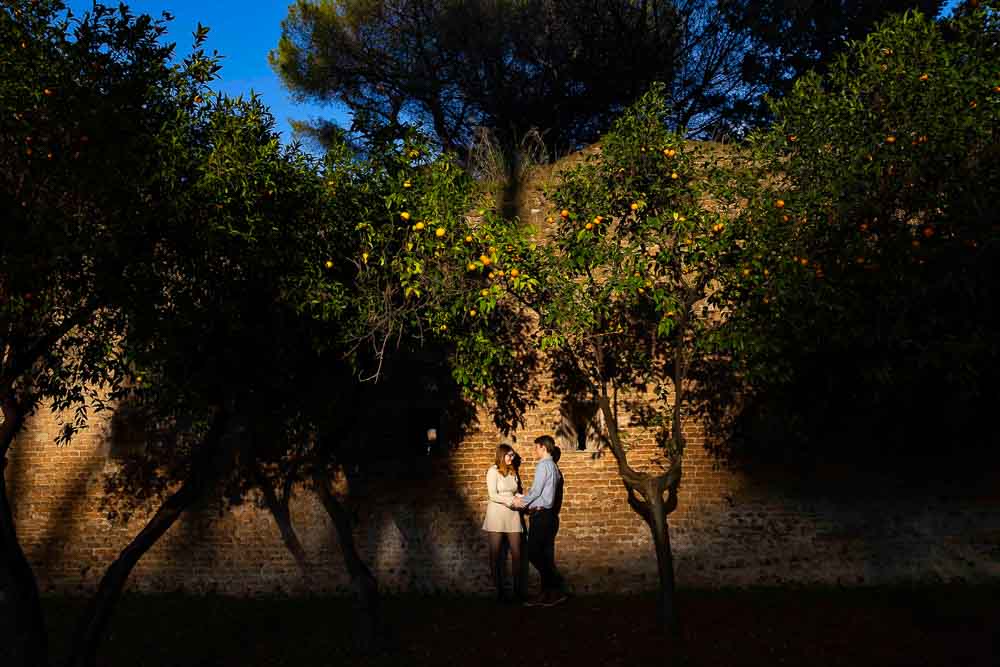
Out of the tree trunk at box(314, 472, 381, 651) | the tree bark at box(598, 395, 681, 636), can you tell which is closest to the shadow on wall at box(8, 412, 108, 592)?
the tree trunk at box(314, 472, 381, 651)

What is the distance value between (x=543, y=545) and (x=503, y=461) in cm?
100

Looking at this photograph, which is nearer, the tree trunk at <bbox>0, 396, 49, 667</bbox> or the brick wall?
the tree trunk at <bbox>0, 396, 49, 667</bbox>

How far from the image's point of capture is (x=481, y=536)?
384 inches

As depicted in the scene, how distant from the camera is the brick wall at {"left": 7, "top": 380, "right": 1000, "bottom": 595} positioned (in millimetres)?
9055

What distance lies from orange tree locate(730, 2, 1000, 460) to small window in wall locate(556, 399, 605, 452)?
2.67m

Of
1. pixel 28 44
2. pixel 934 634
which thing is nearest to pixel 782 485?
pixel 934 634

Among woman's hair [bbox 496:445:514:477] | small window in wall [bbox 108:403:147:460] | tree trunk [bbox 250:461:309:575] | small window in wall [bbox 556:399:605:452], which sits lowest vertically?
tree trunk [bbox 250:461:309:575]

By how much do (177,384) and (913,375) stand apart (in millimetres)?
5721

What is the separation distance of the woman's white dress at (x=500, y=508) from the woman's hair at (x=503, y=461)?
7cm

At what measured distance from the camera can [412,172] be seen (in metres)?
7.45

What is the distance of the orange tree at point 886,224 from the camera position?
6.19 m

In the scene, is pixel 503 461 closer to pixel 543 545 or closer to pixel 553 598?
pixel 543 545

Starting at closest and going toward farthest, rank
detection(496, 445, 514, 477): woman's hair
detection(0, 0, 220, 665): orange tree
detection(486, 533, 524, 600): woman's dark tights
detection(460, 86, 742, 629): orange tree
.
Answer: detection(0, 0, 220, 665): orange tree → detection(460, 86, 742, 629): orange tree → detection(486, 533, 524, 600): woman's dark tights → detection(496, 445, 514, 477): woman's hair

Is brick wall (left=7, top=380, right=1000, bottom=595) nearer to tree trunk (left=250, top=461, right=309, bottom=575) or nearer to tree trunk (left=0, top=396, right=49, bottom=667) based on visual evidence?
tree trunk (left=250, top=461, right=309, bottom=575)
